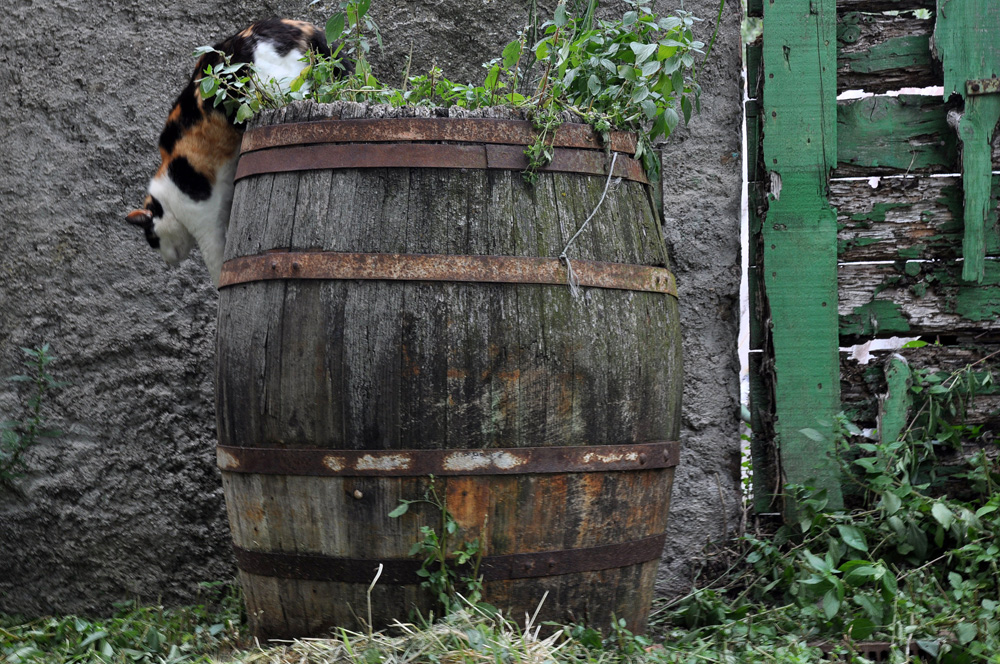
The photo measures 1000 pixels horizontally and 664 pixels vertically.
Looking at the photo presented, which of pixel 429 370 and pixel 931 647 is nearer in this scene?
pixel 429 370

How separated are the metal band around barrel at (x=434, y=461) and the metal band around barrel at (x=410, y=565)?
6.9 inches

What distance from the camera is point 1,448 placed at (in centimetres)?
278

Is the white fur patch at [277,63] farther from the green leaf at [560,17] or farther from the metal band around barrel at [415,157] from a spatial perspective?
the green leaf at [560,17]

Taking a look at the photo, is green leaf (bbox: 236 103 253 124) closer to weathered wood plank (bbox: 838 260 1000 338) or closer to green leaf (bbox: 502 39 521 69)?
green leaf (bbox: 502 39 521 69)

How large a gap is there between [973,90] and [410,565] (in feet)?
6.90

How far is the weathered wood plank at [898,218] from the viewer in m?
2.67

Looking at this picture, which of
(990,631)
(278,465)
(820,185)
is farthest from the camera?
(820,185)

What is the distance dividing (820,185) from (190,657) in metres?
2.15

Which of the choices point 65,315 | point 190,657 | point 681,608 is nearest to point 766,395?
point 681,608

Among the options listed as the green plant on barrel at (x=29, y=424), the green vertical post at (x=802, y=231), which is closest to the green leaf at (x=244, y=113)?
the green plant on barrel at (x=29, y=424)

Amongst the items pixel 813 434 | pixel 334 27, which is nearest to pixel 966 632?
pixel 813 434

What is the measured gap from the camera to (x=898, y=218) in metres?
2.70

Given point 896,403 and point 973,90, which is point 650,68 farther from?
point 896,403

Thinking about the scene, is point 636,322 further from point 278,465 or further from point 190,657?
point 190,657
